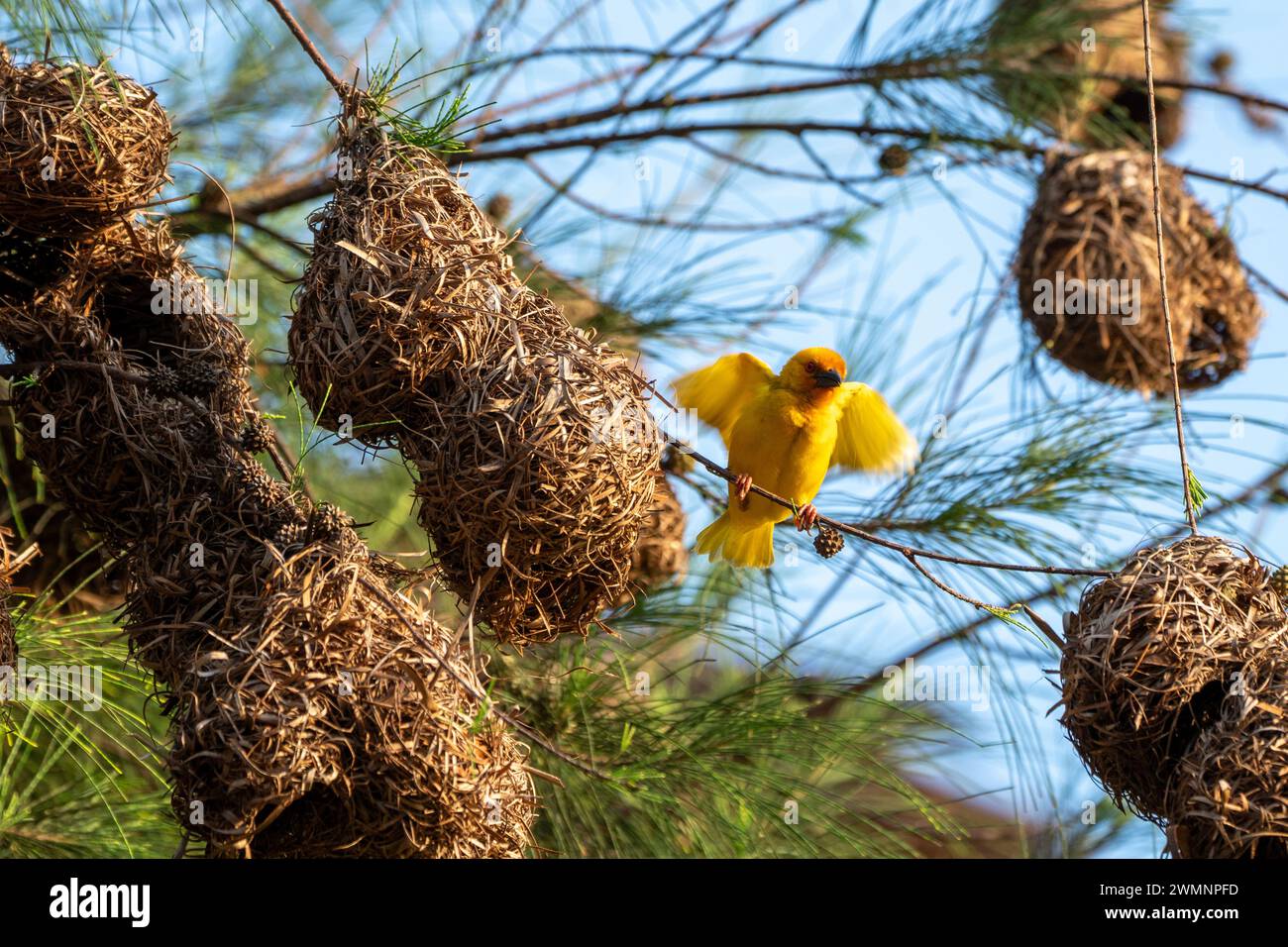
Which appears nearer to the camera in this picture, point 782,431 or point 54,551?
point 54,551

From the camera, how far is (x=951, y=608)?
3.28 m

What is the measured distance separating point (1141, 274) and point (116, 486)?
8.57 ft

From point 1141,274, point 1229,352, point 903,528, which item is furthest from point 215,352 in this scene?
point 1229,352

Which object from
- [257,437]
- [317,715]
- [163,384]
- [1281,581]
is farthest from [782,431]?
[317,715]

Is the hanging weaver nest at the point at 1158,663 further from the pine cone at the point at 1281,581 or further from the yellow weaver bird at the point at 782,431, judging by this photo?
the yellow weaver bird at the point at 782,431

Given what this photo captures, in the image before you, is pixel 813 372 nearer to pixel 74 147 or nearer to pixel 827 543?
pixel 827 543

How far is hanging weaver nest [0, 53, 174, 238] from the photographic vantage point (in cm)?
220

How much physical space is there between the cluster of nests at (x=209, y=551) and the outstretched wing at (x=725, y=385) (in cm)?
132

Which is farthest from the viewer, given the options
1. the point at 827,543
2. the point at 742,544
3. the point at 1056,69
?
the point at 1056,69

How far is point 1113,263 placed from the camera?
143 inches

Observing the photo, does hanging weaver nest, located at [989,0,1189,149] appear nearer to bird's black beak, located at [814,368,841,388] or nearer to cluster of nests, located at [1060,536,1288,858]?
bird's black beak, located at [814,368,841,388]

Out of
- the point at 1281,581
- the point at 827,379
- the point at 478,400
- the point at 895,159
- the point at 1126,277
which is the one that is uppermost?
the point at 895,159

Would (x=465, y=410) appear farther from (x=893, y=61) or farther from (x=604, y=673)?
(x=893, y=61)

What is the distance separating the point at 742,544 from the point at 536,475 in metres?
1.39
